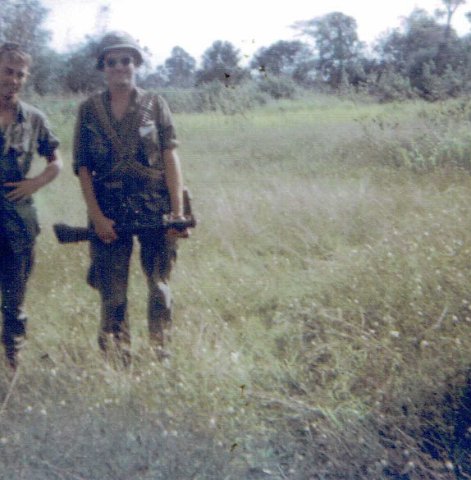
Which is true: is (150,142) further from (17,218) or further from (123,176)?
(17,218)

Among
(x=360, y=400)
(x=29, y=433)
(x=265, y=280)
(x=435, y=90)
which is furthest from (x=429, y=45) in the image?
(x=29, y=433)

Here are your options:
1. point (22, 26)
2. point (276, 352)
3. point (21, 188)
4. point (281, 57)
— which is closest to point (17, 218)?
point (21, 188)

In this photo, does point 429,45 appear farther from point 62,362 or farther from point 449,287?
point 62,362

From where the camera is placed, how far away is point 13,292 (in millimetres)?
Answer: 3785

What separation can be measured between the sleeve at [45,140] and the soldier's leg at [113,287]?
0.56 metres

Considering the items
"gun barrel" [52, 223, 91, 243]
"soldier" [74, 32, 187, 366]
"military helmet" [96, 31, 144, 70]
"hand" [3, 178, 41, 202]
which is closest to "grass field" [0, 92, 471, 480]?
"soldier" [74, 32, 187, 366]

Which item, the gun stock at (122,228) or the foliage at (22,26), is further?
the foliage at (22,26)

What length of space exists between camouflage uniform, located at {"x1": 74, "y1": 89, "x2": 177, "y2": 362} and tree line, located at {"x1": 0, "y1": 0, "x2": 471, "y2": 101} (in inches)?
43.5

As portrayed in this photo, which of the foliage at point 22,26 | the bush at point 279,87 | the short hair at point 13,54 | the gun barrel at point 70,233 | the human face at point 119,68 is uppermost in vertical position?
the foliage at point 22,26

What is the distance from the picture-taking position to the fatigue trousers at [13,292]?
12.3 ft

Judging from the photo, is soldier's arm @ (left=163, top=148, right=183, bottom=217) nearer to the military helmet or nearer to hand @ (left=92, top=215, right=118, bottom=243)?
hand @ (left=92, top=215, right=118, bottom=243)

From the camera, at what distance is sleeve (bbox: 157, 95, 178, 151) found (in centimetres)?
371

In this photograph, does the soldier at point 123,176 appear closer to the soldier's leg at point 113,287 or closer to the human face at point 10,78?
the soldier's leg at point 113,287

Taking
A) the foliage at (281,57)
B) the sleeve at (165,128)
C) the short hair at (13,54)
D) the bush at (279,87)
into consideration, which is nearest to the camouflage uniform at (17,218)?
the short hair at (13,54)
